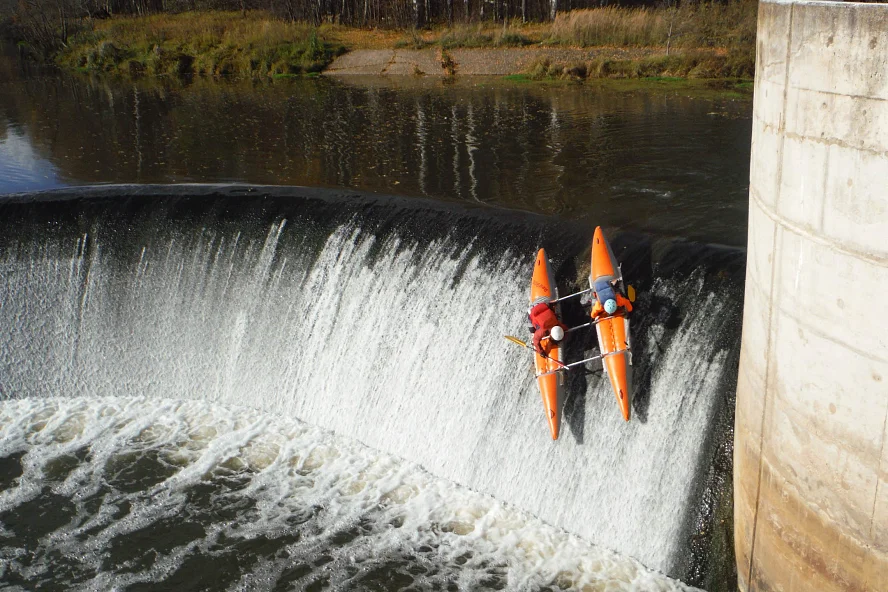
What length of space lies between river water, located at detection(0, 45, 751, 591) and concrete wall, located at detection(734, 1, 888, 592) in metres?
1.36

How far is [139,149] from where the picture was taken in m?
18.4

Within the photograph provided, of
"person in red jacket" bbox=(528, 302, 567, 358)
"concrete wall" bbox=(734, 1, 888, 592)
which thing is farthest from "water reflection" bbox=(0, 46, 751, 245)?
"concrete wall" bbox=(734, 1, 888, 592)

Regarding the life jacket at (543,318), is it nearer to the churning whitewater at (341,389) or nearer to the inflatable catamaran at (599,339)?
the inflatable catamaran at (599,339)

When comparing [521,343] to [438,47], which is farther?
[438,47]

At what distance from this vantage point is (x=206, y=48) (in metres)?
32.2

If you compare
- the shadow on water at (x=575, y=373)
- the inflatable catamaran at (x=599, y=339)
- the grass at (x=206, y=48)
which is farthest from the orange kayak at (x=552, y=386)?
the grass at (x=206, y=48)

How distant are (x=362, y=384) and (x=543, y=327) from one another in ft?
9.73

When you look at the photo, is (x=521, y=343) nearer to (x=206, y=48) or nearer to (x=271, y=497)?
(x=271, y=497)

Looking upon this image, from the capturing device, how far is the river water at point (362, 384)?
819cm

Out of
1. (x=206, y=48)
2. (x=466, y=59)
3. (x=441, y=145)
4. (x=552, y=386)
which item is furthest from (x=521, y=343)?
(x=206, y=48)

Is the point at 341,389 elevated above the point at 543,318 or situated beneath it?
situated beneath

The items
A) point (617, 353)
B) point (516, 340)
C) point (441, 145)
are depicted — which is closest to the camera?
point (617, 353)

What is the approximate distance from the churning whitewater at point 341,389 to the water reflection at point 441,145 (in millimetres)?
2595

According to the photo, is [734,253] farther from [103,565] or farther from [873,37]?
[103,565]
